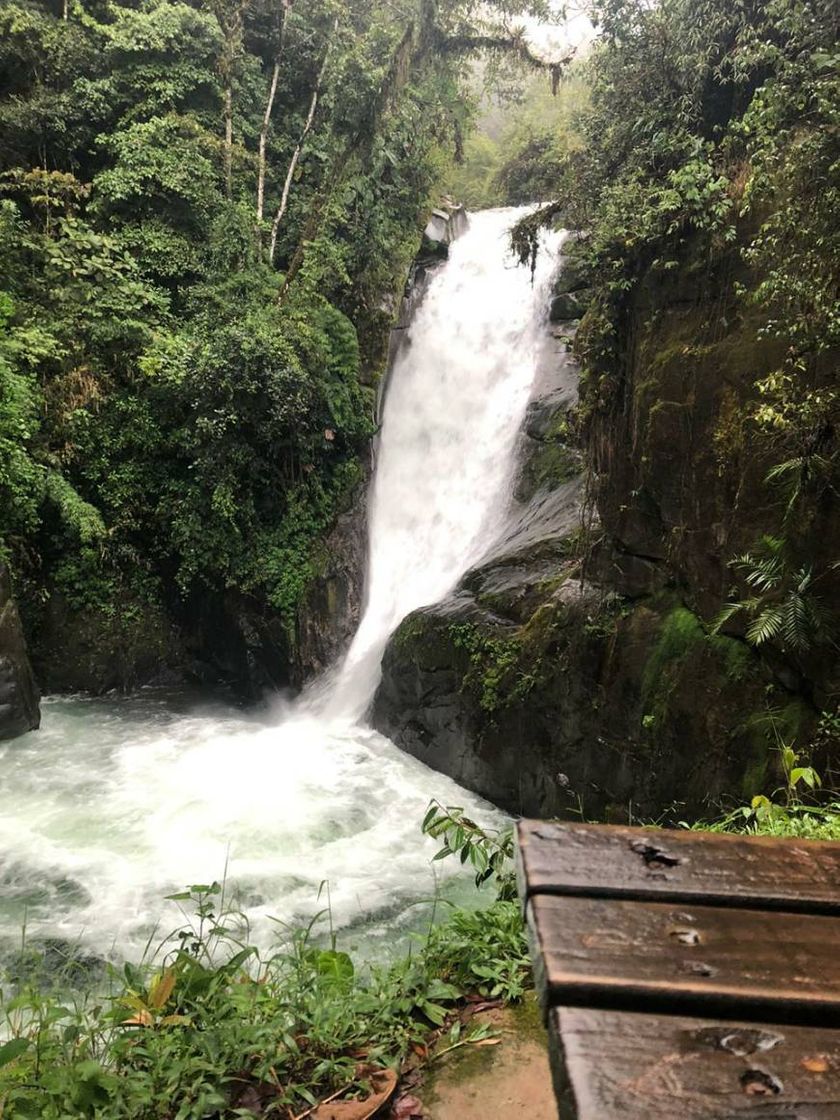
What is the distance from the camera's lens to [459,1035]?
2.41 m

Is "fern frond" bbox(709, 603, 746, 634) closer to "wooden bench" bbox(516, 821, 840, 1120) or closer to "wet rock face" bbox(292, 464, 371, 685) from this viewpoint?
"wooden bench" bbox(516, 821, 840, 1120)

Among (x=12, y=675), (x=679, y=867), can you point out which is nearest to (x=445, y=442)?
(x=12, y=675)

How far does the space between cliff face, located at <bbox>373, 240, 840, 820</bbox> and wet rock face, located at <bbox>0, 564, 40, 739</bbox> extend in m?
4.75

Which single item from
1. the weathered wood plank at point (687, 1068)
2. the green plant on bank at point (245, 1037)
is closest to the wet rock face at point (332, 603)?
the green plant on bank at point (245, 1037)

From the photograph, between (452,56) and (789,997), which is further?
(452,56)

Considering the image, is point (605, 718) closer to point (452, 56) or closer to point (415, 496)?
point (415, 496)

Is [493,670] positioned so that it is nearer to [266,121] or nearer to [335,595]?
[335,595]

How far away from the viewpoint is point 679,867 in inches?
48.3

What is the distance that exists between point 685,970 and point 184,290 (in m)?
12.8

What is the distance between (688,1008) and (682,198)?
245 inches

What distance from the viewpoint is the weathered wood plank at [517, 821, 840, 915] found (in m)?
1.16

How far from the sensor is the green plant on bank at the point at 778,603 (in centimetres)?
420

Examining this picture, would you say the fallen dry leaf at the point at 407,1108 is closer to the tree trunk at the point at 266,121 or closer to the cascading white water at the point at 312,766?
the cascading white water at the point at 312,766

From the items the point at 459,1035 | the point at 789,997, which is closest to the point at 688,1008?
the point at 789,997
